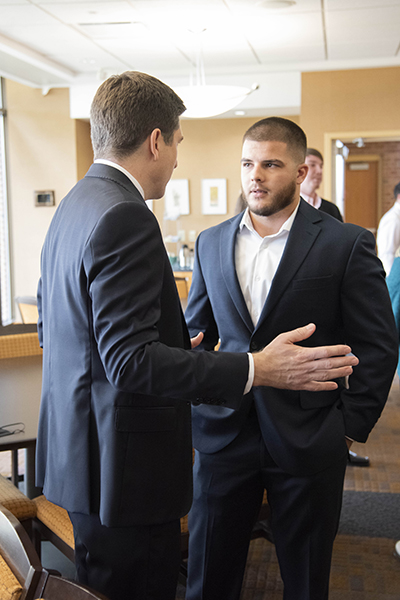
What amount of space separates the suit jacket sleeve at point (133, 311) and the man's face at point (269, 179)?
2.08 feet

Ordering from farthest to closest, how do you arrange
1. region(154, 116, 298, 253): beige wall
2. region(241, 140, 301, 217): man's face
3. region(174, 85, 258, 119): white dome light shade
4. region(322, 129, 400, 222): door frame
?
region(154, 116, 298, 253): beige wall, region(322, 129, 400, 222): door frame, region(174, 85, 258, 119): white dome light shade, region(241, 140, 301, 217): man's face

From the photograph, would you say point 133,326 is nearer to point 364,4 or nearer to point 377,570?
point 377,570

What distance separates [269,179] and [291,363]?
0.68 meters

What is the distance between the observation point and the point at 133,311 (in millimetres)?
1056

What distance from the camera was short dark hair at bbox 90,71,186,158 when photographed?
1.19 m

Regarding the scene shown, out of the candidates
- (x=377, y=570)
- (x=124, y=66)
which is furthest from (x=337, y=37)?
(x=377, y=570)

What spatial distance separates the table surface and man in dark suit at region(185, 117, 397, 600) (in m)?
0.54

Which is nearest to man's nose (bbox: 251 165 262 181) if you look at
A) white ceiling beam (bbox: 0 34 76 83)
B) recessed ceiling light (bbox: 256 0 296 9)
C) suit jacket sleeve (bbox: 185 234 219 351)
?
suit jacket sleeve (bbox: 185 234 219 351)

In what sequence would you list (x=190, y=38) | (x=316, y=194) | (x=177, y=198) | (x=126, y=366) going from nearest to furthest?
1. (x=126, y=366)
2. (x=316, y=194)
3. (x=190, y=38)
4. (x=177, y=198)

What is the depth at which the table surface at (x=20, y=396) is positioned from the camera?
173 centimetres

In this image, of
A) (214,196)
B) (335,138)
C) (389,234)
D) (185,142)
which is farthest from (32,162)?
(389,234)

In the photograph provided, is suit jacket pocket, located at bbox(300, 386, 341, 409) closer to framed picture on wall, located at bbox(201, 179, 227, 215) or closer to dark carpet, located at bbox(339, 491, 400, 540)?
dark carpet, located at bbox(339, 491, 400, 540)

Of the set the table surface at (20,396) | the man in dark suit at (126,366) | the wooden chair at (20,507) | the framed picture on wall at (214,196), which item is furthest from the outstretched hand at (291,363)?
the framed picture on wall at (214,196)

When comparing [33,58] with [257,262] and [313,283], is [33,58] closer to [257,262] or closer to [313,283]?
[257,262]
